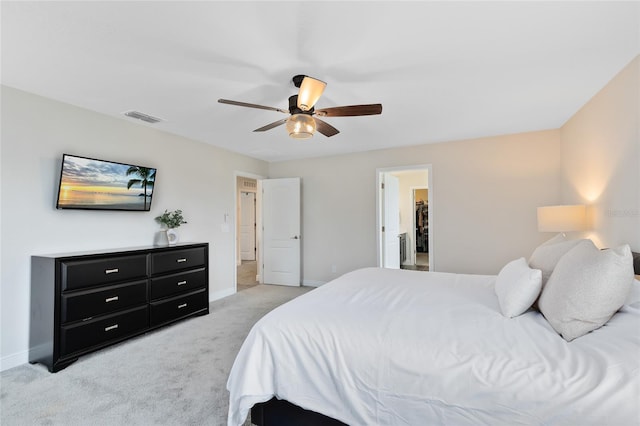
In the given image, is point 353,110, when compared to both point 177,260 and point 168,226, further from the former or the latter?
point 168,226

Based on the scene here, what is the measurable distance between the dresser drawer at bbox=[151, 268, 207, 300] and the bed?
219 cm

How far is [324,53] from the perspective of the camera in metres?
2.12

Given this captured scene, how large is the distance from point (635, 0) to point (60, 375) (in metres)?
4.68

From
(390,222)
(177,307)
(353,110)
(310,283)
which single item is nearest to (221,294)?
(177,307)

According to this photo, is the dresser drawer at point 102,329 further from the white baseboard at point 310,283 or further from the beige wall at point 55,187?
the white baseboard at point 310,283

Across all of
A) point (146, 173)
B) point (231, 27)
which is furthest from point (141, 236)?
point (231, 27)

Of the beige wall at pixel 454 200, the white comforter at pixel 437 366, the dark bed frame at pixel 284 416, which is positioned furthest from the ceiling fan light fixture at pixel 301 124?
the beige wall at pixel 454 200

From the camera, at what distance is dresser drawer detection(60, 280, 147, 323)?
2609 mm

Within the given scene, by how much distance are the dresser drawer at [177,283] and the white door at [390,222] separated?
291 cm

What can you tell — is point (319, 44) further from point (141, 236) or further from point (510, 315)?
point (141, 236)

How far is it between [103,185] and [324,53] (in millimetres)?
2756

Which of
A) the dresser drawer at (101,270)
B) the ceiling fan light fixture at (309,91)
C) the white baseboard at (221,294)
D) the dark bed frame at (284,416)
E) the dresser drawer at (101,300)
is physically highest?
the ceiling fan light fixture at (309,91)

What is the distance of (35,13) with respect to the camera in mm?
1733

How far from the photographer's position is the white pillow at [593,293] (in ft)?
4.37
